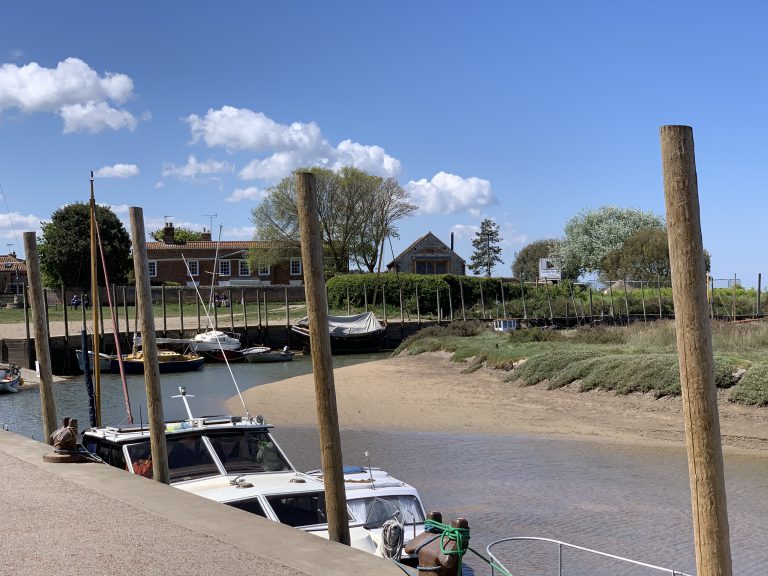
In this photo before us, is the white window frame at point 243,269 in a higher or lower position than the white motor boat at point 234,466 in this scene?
higher

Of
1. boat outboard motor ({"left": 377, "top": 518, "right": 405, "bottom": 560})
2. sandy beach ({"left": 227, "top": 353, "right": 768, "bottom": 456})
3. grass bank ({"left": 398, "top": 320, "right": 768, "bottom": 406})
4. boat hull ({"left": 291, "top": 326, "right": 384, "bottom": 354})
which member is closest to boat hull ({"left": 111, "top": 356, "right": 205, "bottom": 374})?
sandy beach ({"left": 227, "top": 353, "right": 768, "bottom": 456})

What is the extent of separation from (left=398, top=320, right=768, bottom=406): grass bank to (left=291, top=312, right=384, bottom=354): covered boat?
1486 centimetres

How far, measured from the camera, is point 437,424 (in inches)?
973

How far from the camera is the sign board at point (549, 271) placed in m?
95.1

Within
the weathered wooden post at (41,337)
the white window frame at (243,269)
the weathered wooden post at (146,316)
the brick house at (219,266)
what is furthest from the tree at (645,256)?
the weathered wooden post at (146,316)

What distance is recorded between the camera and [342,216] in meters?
82.6

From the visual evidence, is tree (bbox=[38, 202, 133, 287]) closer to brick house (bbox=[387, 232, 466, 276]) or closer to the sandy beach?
brick house (bbox=[387, 232, 466, 276])

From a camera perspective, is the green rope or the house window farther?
the house window

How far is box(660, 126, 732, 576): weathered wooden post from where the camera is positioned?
589cm

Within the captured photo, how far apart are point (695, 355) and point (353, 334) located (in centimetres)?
5199

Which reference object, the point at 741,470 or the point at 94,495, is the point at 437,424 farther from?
the point at 94,495

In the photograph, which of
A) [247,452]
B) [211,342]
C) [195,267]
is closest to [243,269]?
[195,267]

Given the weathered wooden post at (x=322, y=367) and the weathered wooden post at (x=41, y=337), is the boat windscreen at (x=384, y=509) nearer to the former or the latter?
the weathered wooden post at (x=322, y=367)

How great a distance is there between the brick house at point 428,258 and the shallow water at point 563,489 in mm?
73448
